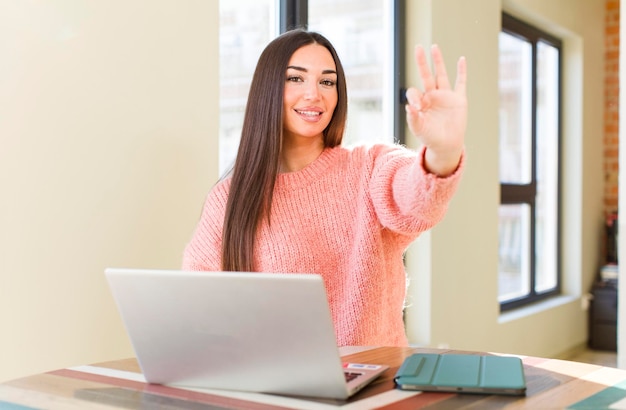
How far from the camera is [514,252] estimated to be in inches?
207

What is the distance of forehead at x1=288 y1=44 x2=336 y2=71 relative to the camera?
6.86 ft

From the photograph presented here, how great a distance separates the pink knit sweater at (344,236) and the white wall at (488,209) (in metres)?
1.87

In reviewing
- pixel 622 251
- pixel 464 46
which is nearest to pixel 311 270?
pixel 622 251

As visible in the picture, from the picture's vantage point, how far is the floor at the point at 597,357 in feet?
16.8

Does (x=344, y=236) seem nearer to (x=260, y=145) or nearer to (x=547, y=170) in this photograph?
(x=260, y=145)

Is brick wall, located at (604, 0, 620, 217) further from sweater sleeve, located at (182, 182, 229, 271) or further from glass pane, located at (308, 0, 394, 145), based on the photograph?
sweater sleeve, located at (182, 182, 229, 271)

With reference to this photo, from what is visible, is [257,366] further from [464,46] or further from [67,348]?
[464,46]

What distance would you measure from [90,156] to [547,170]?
428 centimetres

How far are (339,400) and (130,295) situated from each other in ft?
1.17

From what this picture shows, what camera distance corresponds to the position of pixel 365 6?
3.73 meters

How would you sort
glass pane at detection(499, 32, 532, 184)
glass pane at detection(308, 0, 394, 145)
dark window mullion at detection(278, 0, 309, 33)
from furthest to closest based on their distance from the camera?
glass pane at detection(499, 32, 532, 184) < glass pane at detection(308, 0, 394, 145) < dark window mullion at detection(278, 0, 309, 33)

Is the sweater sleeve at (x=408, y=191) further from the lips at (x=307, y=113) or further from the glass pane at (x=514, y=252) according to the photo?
the glass pane at (x=514, y=252)

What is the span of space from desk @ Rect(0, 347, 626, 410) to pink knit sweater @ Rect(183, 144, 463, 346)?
21.7 inches

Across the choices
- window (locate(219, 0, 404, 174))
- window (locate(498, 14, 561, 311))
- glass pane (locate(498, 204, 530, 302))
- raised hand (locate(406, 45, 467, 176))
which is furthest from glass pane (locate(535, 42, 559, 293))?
raised hand (locate(406, 45, 467, 176))
